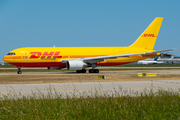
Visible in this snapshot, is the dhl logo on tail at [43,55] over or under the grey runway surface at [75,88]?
over

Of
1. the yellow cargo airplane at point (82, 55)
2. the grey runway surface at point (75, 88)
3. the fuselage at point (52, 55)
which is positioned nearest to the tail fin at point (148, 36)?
the yellow cargo airplane at point (82, 55)

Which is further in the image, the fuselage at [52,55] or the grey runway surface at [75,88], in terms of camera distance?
the fuselage at [52,55]

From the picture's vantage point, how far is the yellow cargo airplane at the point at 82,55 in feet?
121

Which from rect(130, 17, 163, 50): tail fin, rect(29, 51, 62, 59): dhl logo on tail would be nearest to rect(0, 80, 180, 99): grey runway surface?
rect(29, 51, 62, 59): dhl logo on tail

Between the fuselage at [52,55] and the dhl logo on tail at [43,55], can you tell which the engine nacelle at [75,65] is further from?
the dhl logo on tail at [43,55]

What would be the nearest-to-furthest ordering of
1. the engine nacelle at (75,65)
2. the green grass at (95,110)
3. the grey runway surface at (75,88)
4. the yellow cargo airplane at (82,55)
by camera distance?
the green grass at (95,110) → the grey runway surface at (75,88) → the engine nacelle at (75,65) → the yellow cargo airplane at (82,55)

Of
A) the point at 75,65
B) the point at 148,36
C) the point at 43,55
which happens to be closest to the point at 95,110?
the point at 75,65

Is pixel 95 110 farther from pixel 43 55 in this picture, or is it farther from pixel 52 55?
pixel 43 55

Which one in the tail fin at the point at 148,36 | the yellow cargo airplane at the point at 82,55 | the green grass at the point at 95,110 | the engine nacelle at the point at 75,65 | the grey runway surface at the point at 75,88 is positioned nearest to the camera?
the green grass at the point at 95,110

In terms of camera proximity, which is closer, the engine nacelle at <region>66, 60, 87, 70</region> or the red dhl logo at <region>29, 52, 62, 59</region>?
the engine nacelle at <region>66, 60, 87, 70</region>

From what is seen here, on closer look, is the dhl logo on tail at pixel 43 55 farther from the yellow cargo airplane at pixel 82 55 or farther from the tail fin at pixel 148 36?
the tail fin at pixel 148 36

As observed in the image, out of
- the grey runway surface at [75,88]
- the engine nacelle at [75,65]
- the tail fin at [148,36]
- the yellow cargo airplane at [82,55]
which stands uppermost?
the tail fin at [148,36]

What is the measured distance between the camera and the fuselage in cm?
3694

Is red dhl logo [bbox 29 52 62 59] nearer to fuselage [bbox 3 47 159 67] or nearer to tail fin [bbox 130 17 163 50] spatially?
fuselage [bbox 3 47 159 67]
